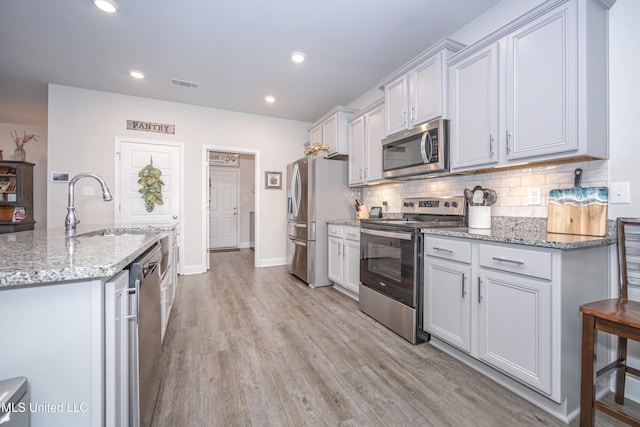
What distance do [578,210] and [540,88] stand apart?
77 centimetres

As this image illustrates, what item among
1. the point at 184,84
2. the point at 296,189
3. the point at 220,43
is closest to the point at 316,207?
the point at 296,189

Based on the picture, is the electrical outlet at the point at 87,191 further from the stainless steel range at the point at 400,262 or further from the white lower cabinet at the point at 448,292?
the white lower cabinet at the point at 448,292

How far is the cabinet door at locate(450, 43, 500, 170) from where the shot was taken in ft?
6.37

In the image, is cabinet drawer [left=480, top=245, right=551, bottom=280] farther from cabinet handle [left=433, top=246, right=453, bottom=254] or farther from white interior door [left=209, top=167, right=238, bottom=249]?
white interior door [left=209, top=167, right=238, bottom=249]

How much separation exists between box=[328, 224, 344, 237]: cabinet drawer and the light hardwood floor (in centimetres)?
89

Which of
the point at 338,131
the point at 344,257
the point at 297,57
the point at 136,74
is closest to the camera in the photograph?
the point at 297,57

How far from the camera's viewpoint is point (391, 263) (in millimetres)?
2396

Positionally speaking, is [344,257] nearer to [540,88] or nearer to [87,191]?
[540,88]

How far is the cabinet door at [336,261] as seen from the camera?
3361mm

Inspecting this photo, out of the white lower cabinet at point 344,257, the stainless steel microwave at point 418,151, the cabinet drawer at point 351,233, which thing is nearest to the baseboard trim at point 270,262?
the white lower cabinet at point 344,257

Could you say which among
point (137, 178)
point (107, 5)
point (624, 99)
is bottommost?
point (137, 178)

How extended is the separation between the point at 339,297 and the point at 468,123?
7.28ft

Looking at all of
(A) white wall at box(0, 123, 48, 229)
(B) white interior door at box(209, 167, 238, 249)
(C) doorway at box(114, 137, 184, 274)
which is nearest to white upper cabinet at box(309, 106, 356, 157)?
(C) doorway at box(114, 137, 184, 274)

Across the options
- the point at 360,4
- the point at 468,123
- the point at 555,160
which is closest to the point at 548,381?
the point at 555,160
